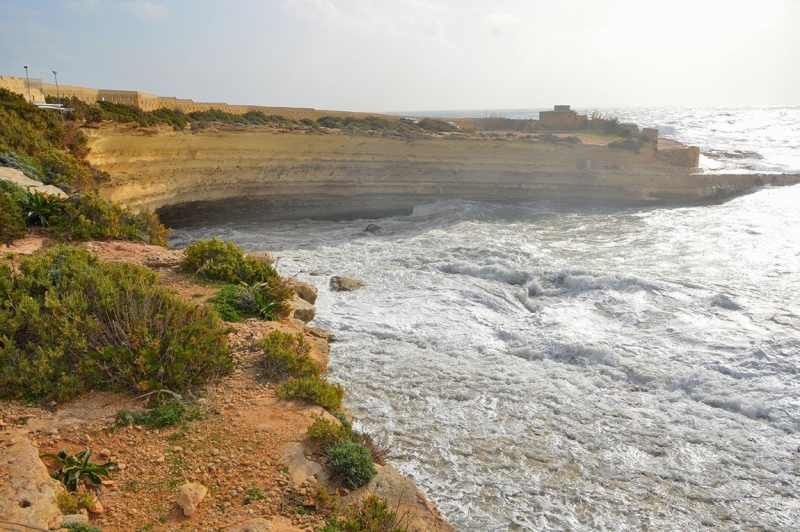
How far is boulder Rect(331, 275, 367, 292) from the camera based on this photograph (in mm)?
11844

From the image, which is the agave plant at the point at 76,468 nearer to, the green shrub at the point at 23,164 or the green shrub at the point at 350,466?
the green shrub at the point at 350,466

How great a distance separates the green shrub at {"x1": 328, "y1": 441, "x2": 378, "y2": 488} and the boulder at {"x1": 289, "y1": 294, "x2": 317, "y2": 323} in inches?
145

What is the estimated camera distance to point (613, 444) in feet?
21.0

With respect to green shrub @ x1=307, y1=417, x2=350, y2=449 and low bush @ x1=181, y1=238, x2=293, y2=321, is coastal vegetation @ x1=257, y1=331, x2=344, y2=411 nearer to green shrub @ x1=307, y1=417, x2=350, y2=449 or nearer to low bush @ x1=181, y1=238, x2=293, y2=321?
green shrub @ x1=307, y1=417, x2=350, y2=449

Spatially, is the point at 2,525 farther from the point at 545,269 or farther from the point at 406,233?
the point at 406,233

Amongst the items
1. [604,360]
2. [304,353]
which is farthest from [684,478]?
[304,353]

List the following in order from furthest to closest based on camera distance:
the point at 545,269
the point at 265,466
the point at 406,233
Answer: the point at 406,233, the point at 545,269, the point at 265,466

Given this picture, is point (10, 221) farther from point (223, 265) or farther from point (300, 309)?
point (300, 309)

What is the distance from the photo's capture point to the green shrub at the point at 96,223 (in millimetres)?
9109

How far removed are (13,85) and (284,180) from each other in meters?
10.7

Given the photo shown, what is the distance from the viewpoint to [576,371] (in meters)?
8.29

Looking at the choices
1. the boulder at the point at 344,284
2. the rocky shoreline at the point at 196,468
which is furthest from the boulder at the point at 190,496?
the boulder at the point at 344,284

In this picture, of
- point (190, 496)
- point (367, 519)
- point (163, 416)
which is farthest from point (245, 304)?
point (367, 519)

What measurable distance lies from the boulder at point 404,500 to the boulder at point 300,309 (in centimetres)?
382
